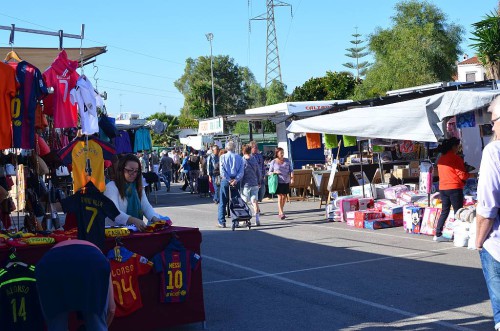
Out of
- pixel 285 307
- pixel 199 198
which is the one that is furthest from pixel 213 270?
pixel 199 198

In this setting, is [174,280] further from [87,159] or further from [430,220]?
[430,220]

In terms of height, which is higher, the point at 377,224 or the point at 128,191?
the point at 128,191

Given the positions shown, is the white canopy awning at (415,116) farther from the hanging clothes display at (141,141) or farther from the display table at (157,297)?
the hanging clothes display at (141,141)

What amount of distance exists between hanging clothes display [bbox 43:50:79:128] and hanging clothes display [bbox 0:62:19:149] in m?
0.93

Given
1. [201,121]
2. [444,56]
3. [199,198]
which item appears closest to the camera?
[199,198]

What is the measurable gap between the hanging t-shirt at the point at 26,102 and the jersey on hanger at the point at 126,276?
78.9 inches

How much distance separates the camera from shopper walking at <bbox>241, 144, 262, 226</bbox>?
15.4 metres

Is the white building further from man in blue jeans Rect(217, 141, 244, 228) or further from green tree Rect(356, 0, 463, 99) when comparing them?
man in blue jeans Rect(217, 141, 244, 228)

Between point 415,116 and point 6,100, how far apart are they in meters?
7.24

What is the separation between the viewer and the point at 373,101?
50.0 feet

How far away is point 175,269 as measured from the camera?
262 inches

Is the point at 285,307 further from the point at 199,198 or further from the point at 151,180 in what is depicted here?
the point at 199,198

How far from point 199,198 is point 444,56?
2930 centimetres

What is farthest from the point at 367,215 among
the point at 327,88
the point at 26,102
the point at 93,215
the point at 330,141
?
the point at 327,88
